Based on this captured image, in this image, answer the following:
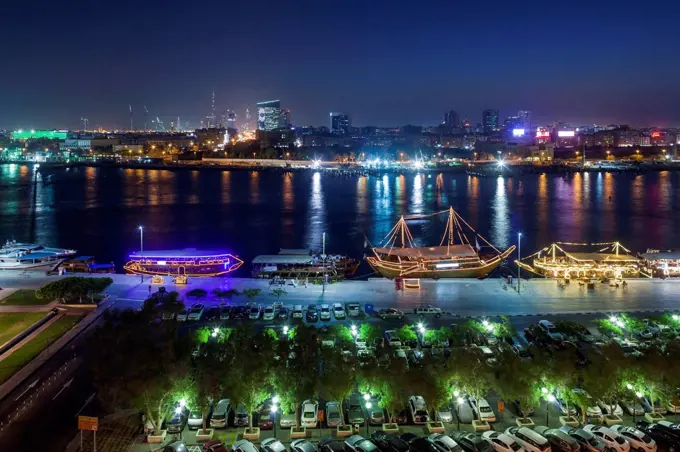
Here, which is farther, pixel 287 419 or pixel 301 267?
pixel 301 267

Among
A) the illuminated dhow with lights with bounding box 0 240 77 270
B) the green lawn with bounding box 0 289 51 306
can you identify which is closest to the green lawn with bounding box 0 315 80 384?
the green lawn with bounding box 0 289 51 306

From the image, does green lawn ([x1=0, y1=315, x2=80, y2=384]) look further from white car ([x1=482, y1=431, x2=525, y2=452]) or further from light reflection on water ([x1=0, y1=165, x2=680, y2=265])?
light reflection on water ([x1=0, y1=165, x2=680, y2=265])

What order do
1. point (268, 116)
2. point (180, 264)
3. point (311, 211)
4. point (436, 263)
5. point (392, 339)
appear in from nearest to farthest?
point (392, 339), point (436, 263), point (180, 264), point (311, 211), point (268, 116)

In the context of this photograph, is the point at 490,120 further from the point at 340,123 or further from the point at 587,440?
the point at 587,440

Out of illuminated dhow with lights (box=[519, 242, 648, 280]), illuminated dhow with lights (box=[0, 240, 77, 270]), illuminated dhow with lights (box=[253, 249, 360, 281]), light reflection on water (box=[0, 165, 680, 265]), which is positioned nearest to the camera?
illuminated dhow with lights (box=[519, 242, 648, 280])

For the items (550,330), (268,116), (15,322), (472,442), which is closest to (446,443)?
(472,442)

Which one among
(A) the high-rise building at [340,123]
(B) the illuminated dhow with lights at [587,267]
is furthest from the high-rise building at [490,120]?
(B) the illuminated dhow with lights at [587,267]
